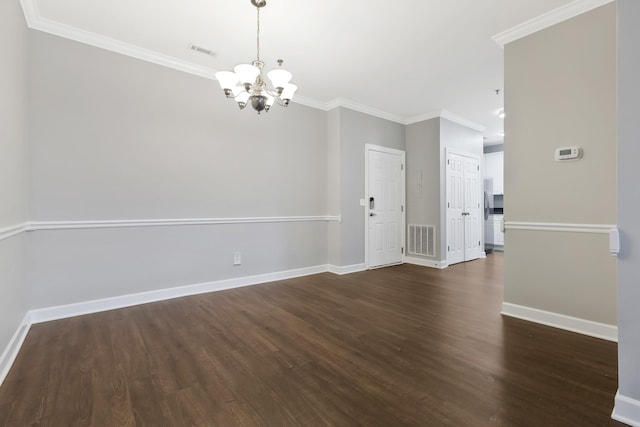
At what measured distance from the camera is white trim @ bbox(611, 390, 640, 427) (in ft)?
4.48

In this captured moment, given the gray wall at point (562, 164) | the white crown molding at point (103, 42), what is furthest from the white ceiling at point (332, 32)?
the gray wall at point (562, 164)

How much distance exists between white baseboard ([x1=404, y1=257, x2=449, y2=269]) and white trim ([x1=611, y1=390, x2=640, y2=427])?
367 cm

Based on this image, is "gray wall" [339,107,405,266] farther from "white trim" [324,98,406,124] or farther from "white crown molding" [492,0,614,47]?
"white crown molding" [492,0,614,47]

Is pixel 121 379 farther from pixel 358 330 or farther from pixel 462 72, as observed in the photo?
pixel 462 72

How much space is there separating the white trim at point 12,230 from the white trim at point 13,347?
74 cm

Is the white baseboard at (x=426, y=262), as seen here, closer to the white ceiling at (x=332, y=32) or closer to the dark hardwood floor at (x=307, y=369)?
the dark hardwood floor at (x=307, y=369)

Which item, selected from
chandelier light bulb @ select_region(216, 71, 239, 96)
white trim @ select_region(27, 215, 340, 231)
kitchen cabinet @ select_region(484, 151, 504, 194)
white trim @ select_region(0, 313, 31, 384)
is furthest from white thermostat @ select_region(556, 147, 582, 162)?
kitchen cabinet @ select_region(484, 151, 504, 194)

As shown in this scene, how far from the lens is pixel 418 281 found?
163 inches

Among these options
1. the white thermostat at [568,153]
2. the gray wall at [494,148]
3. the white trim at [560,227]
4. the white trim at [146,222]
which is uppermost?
the gray wall at [494,148]

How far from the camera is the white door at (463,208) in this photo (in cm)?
531

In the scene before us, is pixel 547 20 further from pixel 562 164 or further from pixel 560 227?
pixel 560 227

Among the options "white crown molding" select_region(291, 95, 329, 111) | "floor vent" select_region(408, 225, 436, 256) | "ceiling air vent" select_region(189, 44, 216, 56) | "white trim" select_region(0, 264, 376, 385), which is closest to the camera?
"white trim" select_region(0, 264, 376, 385)

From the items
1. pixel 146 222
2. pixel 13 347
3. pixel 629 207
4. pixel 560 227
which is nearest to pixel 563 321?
pixel 560 227

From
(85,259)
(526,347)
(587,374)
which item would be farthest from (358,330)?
(85,259)
